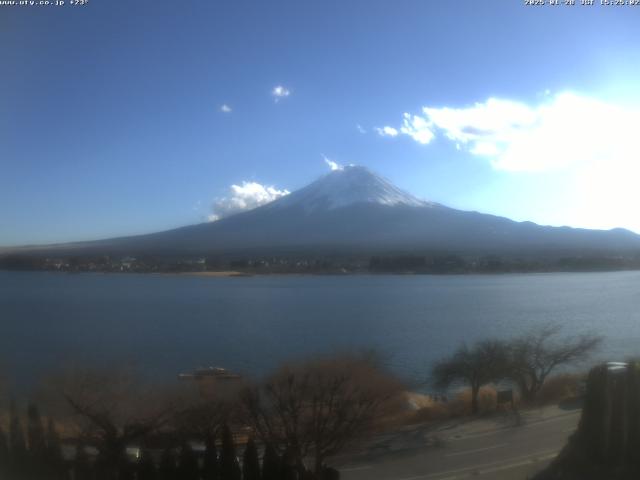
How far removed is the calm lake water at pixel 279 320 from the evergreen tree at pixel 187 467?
91.9 inches

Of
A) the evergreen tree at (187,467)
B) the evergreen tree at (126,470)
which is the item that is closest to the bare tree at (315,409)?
the evergreen tree at (187,467)

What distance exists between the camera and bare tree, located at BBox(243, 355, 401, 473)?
12.5 feet

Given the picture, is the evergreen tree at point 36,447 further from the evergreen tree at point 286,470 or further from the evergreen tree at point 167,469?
the evergreen tree at point 286,470

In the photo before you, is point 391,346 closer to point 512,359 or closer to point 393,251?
point 512,359

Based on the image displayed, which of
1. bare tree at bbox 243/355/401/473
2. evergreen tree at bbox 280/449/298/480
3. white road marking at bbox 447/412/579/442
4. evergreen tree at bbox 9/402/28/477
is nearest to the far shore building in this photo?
bare tree at bbox 243/355/401/473

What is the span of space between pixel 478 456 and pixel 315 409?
1116 millimetres

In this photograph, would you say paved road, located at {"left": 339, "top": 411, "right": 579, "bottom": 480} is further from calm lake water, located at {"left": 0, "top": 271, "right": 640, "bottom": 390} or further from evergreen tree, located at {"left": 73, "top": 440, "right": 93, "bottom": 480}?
calm lake water, located at {"left": 0, "top": 271, "right": 640, "bottom": 390}

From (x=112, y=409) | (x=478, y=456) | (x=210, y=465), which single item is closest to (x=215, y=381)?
(x=112, y=409)

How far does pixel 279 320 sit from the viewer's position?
9781mm

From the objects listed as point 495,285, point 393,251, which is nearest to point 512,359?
point 495,285

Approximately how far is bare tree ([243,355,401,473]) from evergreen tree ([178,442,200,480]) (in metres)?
0.51

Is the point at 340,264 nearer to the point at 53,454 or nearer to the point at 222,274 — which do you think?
the point at 222,274

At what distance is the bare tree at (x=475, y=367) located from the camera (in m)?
5.45

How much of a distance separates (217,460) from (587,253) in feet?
64.7
